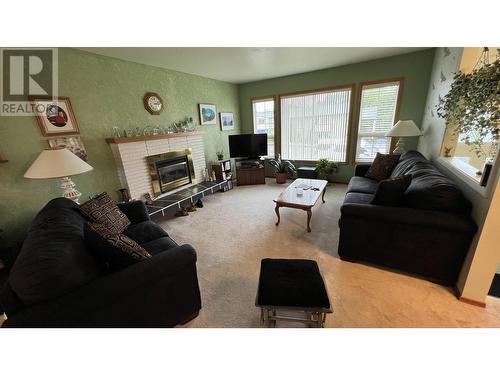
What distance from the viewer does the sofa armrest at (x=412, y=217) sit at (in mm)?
1482

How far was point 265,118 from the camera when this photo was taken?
5094mm

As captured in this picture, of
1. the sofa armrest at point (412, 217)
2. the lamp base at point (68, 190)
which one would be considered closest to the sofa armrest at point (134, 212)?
the lamp base at point (68, 190)

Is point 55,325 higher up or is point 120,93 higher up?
point 120,93

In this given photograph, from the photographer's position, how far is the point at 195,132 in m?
3.93

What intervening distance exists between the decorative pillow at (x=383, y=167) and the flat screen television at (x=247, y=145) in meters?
2.42

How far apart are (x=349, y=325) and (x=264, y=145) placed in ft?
13.1

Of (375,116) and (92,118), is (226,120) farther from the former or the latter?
(375,116)

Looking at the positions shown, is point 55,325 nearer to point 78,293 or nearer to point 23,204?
point 78,293

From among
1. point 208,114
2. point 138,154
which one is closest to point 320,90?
point 208,114

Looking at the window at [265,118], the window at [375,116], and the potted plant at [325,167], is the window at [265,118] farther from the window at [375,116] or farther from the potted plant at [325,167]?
the window at [375,116]

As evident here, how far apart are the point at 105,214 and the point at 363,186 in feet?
10.8
